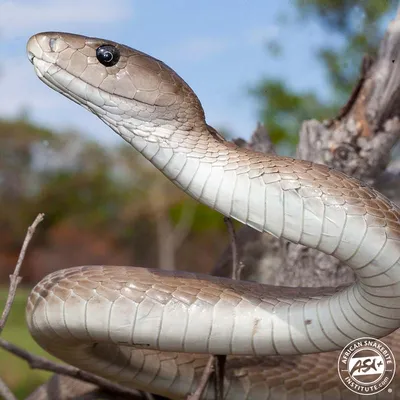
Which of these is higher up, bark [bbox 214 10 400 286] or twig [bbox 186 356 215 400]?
bark [bbox 214 10 400 286]

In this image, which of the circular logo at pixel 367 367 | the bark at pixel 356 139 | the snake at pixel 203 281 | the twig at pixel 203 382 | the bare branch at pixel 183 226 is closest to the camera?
the snake at pixel 203 281

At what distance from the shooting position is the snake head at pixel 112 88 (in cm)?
228

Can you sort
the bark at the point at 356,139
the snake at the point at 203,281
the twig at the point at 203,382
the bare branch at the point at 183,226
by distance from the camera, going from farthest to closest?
1. the bare branch at the point at 183,226
2. the bark at the point at 356,139
3. the twig at the point at 203,382
4. the snake at the point at 203,281

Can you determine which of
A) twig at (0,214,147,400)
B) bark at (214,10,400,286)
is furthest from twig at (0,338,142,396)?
bark at (214,10,400,286)

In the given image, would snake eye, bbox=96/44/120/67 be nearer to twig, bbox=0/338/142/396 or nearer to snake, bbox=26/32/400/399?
snake, bbox=26/32/400/399

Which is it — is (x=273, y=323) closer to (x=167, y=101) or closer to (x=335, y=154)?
(x=167, y=101)

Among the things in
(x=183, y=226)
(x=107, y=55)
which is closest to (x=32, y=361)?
(x=107, y=55)

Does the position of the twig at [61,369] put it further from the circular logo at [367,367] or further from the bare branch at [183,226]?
the bare branch at [183,226]

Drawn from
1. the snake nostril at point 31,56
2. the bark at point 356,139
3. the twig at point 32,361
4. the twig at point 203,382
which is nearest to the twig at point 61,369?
the twig at point 32,361

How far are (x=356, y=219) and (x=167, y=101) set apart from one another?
2.62 feet

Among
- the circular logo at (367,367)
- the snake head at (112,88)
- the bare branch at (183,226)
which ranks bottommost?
the bare branch at (183,226)

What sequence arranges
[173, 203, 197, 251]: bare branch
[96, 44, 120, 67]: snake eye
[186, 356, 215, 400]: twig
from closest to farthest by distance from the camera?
[186, 356, 215, 400]: twig
[96, 44, 120, 67]: snake eye
[173, 203, 197, 251]: bare branch

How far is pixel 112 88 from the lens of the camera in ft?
7.54

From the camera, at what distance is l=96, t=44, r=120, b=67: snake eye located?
235 cm
